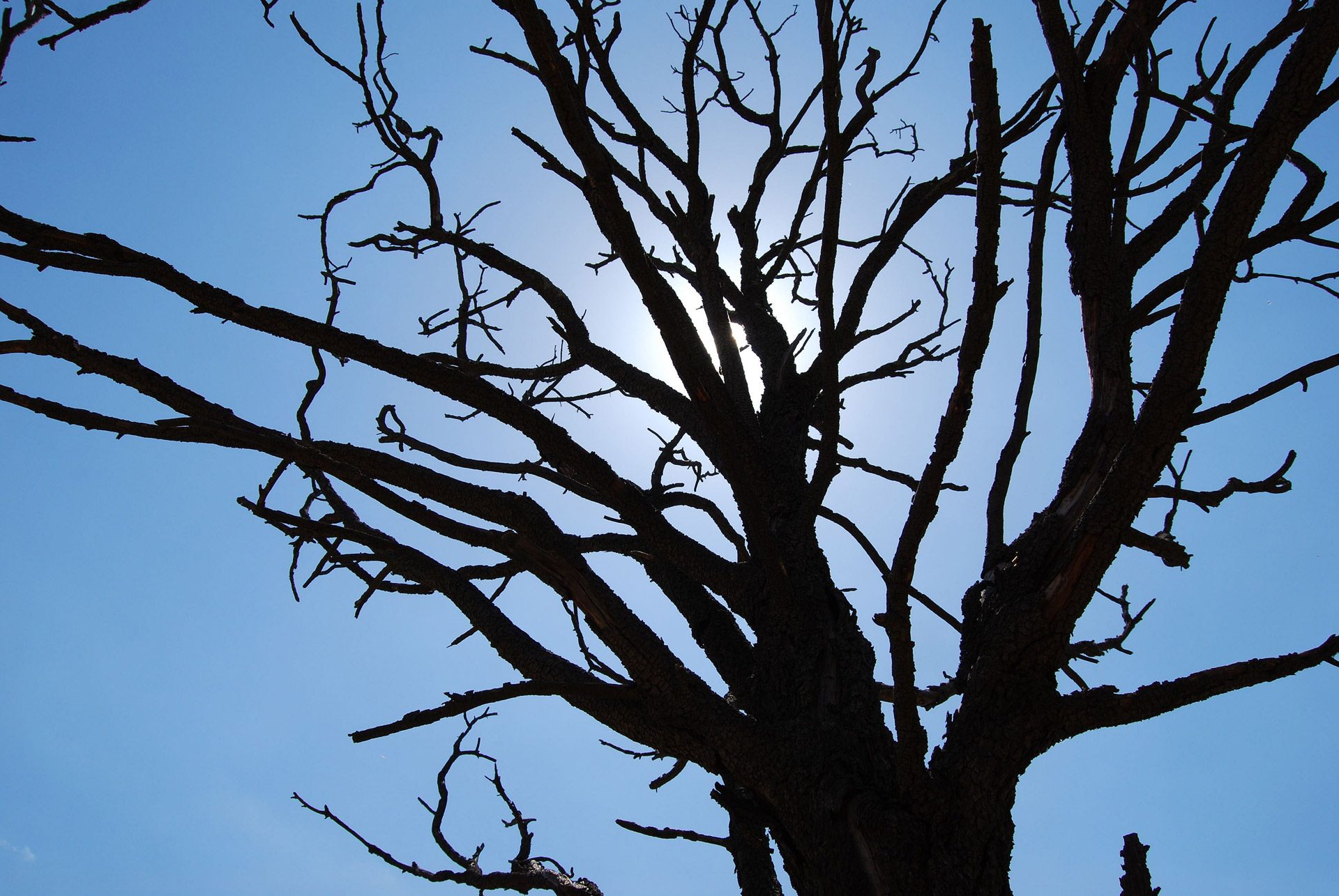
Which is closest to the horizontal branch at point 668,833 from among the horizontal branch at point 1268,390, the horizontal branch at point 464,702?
the horizontal branch at point 464,702

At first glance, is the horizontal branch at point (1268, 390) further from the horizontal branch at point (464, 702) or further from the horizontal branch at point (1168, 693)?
the horizontal branch at point (464, 702)

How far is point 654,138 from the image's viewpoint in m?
3.48

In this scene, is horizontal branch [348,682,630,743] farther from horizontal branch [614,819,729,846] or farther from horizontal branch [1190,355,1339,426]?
horizontal branch [1190,355,1339,426]

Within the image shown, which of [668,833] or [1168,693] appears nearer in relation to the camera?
[1168,693]

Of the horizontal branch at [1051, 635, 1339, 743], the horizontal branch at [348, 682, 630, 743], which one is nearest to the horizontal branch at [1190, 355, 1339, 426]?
the horizontal branch at [1051, 635, 1339, 743]

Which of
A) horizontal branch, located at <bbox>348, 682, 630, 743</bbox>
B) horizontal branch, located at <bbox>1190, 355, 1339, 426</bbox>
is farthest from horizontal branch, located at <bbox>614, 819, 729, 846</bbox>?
Answer: horizontal branch, located at <bbox>1190, 355, 1339, 426</bbox>

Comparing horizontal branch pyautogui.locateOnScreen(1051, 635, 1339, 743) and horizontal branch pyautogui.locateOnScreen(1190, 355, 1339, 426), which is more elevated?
horizontal branch pyautogui.locateOnScreen(1190, 355, 1339, 426)

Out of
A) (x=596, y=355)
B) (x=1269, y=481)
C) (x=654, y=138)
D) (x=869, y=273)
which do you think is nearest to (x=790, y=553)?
(x=869, y=273)

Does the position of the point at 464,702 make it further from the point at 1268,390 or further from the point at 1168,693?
the point at 1268,390

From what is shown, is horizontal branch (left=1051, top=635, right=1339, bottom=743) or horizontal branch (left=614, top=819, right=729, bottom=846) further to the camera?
horizontal branch (left=614, top=819, right=729, bottom=846)

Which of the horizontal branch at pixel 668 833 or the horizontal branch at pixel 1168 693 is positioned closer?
the horizontal branch at pixel 1168 693

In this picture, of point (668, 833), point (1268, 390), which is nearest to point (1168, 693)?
point (1268, 390)

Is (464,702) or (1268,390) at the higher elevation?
(1268,390)

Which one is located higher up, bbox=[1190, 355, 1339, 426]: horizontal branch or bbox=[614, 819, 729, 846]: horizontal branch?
bbox=[1190, 355, 1339, 426]: horizontal branch
